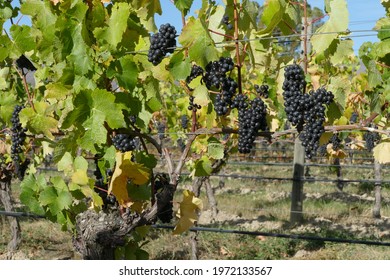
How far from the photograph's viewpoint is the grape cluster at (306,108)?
253 centimetres

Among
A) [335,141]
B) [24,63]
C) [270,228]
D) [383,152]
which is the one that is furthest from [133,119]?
[270,228]

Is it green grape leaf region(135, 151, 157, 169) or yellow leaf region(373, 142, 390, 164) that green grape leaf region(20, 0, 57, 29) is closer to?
green grape leaf region(135, 151, 157, 169)

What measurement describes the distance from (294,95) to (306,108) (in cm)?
9

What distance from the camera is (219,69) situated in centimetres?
261

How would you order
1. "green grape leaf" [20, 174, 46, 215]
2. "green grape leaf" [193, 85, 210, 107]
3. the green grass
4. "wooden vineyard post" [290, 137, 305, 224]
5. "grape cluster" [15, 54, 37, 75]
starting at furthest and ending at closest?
"wooden vineyard post" [290, 137, 305, 224]
the green grass
"grape cluster" [15, 54, 37, 75]
"green grape leaf" [20, 174, 46, 215]
"green grape leaf" [193, 85, 210, 107]

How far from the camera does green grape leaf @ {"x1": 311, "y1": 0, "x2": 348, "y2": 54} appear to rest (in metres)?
2.51

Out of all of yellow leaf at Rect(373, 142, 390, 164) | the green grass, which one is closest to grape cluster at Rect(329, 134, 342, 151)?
the green grass

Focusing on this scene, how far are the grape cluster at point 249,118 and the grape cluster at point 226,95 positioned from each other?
0.03 m

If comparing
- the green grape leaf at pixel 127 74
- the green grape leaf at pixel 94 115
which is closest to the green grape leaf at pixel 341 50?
the green grape leaf at pixel 127 74

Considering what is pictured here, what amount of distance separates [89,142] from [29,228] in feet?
16.4

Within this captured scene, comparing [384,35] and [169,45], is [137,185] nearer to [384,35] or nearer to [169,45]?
[169,45]

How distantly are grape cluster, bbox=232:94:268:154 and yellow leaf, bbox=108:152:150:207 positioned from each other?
0.50 meters

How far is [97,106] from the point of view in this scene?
8.41 ft

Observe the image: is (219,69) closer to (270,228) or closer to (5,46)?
(5,46)
